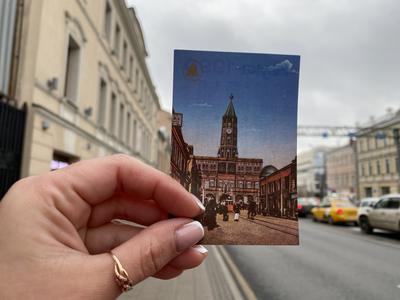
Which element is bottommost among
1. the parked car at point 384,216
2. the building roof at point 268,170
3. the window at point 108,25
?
the parked car at point 384,216

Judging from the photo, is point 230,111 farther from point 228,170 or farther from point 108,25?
point 108,25

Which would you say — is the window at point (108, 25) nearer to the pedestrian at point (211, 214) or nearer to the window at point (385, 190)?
the pedestrian at point (211, 214)

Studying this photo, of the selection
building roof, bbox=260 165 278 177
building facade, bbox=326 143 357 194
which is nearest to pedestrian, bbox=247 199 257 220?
building roof, bbox=260 165 278 177

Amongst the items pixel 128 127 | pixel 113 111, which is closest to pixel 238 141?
pixel 113 111

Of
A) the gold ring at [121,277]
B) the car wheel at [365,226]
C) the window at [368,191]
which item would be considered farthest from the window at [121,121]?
the window at [368,191]

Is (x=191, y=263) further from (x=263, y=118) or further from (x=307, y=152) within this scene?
Result: (x=307, y=152)

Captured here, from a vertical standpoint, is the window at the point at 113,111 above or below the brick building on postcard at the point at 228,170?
above

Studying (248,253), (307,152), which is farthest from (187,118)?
(307,152)
